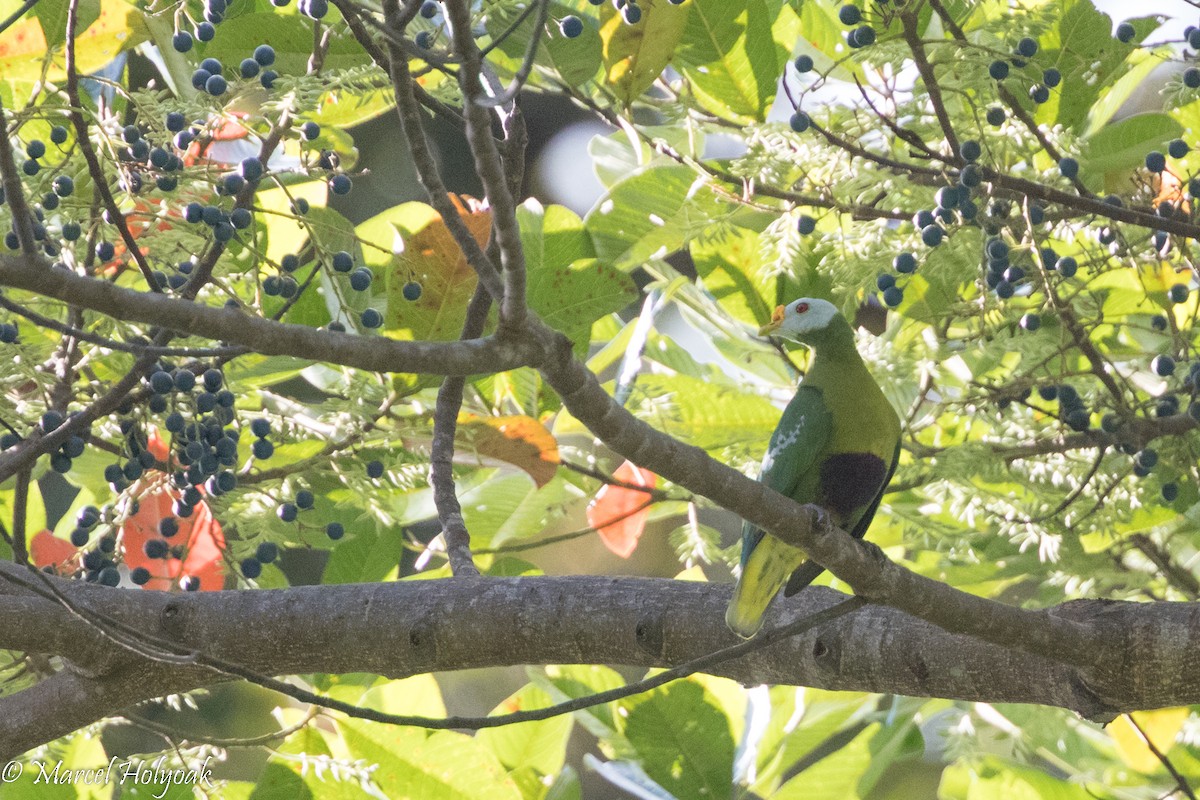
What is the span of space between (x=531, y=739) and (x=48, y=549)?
928 millimetres

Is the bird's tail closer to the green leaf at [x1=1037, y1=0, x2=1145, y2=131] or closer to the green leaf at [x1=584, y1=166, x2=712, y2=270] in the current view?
the green leaf at [x1=584, y1=166, x2=712, y2=270]

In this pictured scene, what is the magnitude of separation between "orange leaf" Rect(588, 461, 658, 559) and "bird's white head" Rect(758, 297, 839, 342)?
373 mm

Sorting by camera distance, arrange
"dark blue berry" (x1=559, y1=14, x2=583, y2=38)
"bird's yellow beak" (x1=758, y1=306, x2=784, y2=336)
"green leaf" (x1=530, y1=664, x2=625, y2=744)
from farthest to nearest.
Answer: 1. "green leaf" (x1=530, y1=664, x2=625, y2=744)
2. "bird's yellow beak" (x1=758, y1=306, x2=784, y2=336)
3. "dark blue berry" (x1=559, y1=14, x2=583, y2=38)

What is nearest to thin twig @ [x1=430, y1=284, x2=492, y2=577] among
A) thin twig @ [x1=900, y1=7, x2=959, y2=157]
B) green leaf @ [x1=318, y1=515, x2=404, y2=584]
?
green leaf @ [x1=318, y1=515, x2=404, y2=584]

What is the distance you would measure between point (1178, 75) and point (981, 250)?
0.36m

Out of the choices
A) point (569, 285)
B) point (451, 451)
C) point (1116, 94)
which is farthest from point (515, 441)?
point (1116, 94)

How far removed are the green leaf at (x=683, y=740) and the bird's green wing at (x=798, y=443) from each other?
0.37 m

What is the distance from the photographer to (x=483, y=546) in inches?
91.5

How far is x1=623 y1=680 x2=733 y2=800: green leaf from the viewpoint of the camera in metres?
1.98

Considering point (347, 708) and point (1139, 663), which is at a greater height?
point (1139, 663)

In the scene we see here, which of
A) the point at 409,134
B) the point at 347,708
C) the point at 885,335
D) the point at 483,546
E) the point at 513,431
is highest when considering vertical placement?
the point at 409,134

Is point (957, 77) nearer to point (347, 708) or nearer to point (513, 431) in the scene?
point (513, 431)

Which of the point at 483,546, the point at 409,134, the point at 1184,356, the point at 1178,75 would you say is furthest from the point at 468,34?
the point at 483,546

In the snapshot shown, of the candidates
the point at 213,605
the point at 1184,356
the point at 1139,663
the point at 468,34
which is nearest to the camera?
the point at 468,34
